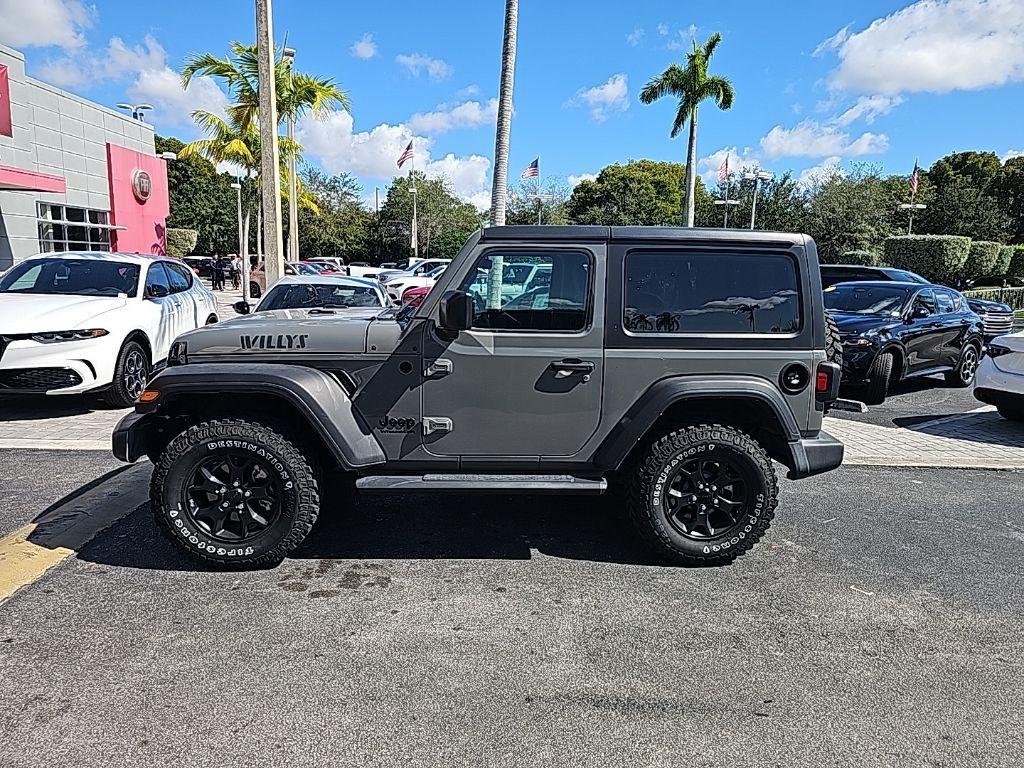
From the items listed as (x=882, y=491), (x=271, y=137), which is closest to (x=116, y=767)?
(x=882, y=491)

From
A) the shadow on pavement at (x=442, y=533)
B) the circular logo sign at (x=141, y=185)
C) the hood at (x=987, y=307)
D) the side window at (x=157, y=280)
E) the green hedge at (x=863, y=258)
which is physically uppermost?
the circular logo sign at (x=141, y=185)

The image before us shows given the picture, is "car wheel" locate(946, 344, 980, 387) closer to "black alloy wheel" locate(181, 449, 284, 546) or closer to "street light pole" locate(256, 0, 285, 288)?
"black alloy wheel" locate(181, 449, 284, 546)

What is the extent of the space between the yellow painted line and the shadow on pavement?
13cm

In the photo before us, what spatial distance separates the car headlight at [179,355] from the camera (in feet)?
13.8

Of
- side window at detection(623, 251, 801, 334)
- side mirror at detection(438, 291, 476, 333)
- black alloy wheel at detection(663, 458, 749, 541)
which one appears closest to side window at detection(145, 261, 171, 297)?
side mirror at detection(438, 291, 476, 333)

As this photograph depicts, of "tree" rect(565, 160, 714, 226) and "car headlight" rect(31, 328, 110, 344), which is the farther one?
"tree" rect(565, 160, 714, 226)

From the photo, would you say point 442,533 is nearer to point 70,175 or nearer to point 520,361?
point 520,361

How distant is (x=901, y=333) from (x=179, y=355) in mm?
8932

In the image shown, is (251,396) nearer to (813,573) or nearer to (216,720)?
(216,720)

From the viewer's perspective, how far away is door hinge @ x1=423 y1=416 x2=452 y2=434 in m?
4.19

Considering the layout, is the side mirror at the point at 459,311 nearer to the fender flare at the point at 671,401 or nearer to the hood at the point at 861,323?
the fender flare at the point at 671,401

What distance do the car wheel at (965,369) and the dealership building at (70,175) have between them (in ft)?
62.8

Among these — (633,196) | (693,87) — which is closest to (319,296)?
(693,87)

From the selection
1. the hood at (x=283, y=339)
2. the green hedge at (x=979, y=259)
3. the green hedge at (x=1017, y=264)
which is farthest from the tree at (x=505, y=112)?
the green hedge at (x=1017, y=264)
